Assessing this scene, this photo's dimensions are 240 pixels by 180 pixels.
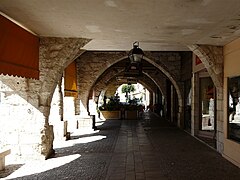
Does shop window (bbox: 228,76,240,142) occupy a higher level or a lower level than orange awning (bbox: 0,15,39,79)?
lower

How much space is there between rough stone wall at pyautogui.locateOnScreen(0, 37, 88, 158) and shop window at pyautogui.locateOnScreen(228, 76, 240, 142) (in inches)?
123

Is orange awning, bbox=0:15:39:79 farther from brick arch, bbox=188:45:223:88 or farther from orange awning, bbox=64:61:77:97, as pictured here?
brick arch, bbox=188:45:223:88

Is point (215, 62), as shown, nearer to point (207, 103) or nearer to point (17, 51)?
point (207, 103)

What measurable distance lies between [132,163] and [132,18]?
2743mm

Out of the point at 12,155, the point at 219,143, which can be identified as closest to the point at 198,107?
the point at 219,143

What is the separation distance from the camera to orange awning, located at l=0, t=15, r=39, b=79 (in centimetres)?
405

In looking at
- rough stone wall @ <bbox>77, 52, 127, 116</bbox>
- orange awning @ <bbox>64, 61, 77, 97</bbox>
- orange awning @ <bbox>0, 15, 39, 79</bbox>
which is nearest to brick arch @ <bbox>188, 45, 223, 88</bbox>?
orange awning @ <bbox>0, 15, 39, 79</bbox>

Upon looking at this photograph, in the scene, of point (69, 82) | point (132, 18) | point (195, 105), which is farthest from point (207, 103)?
point (132, 18)

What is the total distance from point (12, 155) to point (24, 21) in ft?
8.73

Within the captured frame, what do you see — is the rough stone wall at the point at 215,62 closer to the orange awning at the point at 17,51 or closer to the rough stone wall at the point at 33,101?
the rough stone wall at the point at 33,101

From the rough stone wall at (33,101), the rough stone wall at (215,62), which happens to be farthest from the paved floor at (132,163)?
the rough stone wall at (215,62)

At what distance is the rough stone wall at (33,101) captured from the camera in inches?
215

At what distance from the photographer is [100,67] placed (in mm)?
11148

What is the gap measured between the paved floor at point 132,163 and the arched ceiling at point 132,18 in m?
2.44
